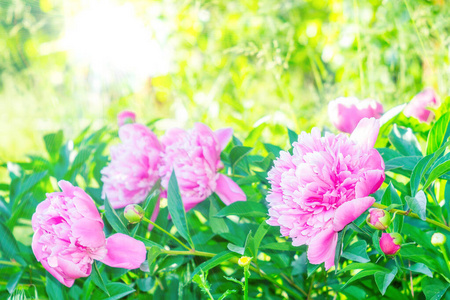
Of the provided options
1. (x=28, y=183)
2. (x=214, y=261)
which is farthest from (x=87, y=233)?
(x=28, y=183)

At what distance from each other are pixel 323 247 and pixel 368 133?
0.12 meters

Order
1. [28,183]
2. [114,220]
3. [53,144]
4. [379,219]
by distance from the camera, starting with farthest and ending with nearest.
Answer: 1. [53,144]
2. [28,183]
3. [114,220]
4. [379,219]

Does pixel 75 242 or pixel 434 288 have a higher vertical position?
pixel 75 242

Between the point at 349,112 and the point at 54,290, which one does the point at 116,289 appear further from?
the point at 349,112

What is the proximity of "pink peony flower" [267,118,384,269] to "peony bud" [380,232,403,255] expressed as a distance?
4 cm

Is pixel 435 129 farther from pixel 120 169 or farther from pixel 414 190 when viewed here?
pixel 120 169

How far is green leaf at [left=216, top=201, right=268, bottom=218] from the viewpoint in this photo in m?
0.51

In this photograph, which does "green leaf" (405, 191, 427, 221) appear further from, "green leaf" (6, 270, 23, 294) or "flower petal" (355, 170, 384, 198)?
"green leaf" (6, 270, 23, 294)

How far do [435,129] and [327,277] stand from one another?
244 mm

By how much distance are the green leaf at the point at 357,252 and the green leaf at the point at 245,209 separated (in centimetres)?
10

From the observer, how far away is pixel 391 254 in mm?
409

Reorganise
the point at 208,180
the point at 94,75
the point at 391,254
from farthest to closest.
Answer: the point at 94,75, the point at 208,180, the point at 391,254

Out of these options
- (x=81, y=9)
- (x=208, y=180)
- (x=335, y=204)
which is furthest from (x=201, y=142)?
(x=81, y=9)

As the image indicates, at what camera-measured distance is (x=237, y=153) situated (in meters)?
0.57
